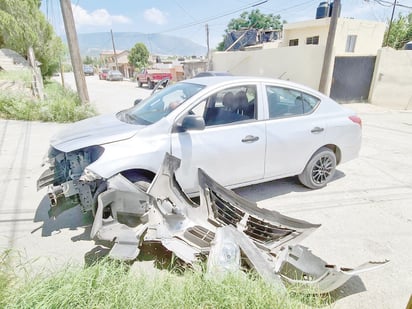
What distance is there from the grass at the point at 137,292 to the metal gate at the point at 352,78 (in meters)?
12.8

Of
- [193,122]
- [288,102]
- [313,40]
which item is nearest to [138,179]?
[193,122]

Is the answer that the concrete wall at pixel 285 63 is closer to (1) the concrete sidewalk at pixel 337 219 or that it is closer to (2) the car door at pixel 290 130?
(1) the concrete sidewalk at pixel 337 219

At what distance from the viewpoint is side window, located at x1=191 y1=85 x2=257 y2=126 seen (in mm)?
3135

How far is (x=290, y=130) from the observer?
3.40 m

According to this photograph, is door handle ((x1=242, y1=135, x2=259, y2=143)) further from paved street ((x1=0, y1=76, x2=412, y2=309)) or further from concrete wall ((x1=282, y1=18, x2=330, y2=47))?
concrete wall ((x1=282, y1=18, x2=330, y2=47))

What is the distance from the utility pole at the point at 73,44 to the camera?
718 cm

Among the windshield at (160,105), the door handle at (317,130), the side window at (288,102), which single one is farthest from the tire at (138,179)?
the door handle at (317,130)

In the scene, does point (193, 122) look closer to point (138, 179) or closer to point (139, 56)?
point (138, 179)

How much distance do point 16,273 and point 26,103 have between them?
8.15 meters

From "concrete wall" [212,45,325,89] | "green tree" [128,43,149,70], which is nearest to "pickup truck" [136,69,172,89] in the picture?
"concrete wall" [212,45,325,89]

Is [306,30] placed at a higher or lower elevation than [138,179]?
higher

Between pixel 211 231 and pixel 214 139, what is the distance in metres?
1.05

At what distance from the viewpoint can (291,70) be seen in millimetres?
13891

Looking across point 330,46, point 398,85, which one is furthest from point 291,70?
point 398,85
